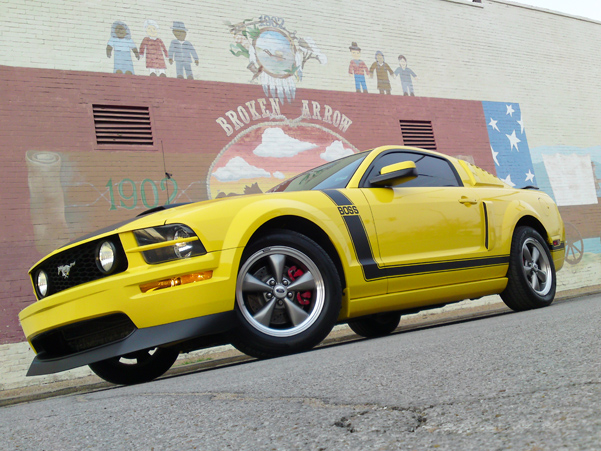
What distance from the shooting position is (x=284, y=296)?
3.45 meters

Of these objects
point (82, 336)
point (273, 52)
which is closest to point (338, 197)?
point (82, 336)

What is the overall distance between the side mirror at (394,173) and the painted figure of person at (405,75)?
978 cm

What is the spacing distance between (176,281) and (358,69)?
10689 millimetres

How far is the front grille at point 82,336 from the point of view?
3.31 m

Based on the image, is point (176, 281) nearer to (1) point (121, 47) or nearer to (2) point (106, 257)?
(2) point (106, 257)

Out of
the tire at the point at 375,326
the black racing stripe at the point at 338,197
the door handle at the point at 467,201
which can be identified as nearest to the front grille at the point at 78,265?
the black racing stripe at the point at 338,197

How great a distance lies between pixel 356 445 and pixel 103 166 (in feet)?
31.0

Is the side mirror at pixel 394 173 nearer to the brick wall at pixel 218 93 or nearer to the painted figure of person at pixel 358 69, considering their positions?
the brick wall at pixel 218 93

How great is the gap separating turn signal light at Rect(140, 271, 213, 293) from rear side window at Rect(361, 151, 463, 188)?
1.71m

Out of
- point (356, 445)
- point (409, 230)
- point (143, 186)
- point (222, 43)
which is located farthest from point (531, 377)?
point (222, 43)

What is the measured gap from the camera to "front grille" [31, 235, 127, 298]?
330cm

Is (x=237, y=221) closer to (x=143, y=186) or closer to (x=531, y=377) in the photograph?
(x=531, y=377)

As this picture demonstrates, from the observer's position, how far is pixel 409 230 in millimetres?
4180

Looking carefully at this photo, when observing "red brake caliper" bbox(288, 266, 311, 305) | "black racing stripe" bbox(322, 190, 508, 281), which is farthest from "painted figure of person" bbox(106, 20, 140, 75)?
"red brake caliper" bbox(288, 266, 311, 305)
